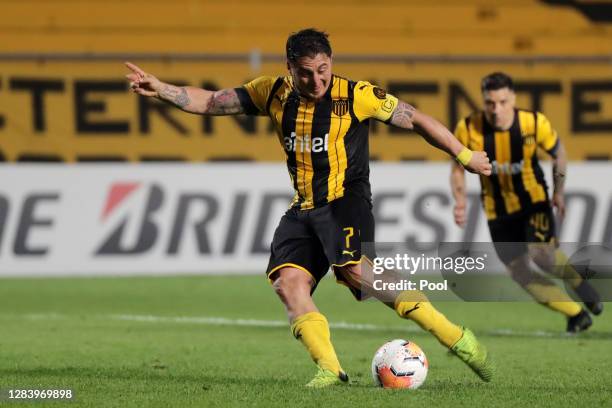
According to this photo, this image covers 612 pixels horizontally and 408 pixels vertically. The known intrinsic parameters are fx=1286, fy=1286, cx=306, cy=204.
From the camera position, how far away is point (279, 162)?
1523 centimetres

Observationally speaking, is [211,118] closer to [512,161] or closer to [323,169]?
[512,161]

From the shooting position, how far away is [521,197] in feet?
32.4

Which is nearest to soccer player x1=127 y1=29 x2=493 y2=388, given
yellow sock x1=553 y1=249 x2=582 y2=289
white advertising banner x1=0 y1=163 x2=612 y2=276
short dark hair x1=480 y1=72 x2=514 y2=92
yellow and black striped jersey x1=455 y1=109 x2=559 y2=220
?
short dark hair x1=480 y1=72 x2=514 y2=92

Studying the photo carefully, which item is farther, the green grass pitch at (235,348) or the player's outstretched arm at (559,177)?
the player's outstretched arm at (559,177)

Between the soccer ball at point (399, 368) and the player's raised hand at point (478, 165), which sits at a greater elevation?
the player's raised hand at point (478, 165)

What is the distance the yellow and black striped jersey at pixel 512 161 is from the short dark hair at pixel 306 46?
351 centimetres

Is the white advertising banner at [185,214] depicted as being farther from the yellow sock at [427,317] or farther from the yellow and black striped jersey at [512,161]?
the yellow sock at [427,317]

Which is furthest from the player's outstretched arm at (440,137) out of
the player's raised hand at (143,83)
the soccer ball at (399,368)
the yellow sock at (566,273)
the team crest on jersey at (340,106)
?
the yellow sock at (566,273)

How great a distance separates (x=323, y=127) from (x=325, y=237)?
577mm

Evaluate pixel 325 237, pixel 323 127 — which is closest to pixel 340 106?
pixel 323 127

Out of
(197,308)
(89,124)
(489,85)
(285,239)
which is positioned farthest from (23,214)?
(285,239)

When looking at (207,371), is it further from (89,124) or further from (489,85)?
(89,124)

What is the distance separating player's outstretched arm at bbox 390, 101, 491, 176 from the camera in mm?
6609

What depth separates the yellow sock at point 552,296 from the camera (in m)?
9.65
